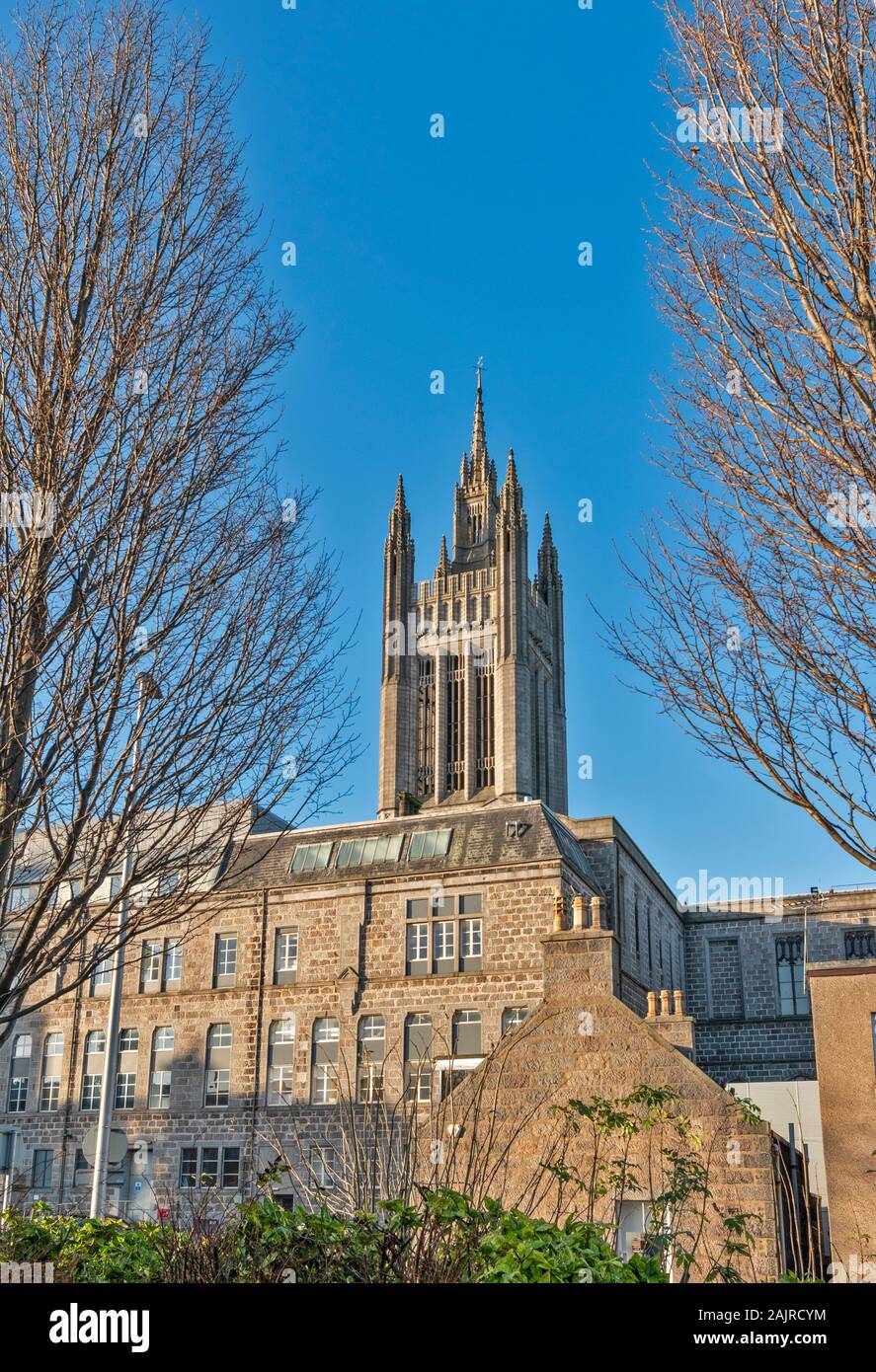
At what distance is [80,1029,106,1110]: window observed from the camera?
32.7 m

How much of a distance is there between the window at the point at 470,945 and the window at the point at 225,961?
20.8 ft

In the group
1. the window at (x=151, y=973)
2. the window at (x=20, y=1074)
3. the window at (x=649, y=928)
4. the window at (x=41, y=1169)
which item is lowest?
the window at (x=41, y=1169)

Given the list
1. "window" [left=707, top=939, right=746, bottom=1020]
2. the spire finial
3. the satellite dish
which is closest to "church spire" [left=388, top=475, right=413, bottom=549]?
the spire finial

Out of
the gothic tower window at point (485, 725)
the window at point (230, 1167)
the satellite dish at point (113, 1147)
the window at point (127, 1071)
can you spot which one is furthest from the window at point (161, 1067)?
the gothic tower window at point (485, 725)

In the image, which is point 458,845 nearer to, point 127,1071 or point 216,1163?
point 216,1163

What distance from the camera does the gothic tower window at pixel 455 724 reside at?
79.1 m

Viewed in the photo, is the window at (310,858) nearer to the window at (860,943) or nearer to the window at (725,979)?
the window at (725,979)

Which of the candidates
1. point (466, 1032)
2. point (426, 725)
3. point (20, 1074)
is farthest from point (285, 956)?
point (426, 725)

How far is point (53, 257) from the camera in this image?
28.6 feet

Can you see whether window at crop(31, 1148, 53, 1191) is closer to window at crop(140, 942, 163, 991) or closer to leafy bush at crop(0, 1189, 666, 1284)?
window at crop(140, 942, 163, 991)

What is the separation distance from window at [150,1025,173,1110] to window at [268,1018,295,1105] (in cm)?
294

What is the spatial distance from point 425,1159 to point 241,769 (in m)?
6.85
